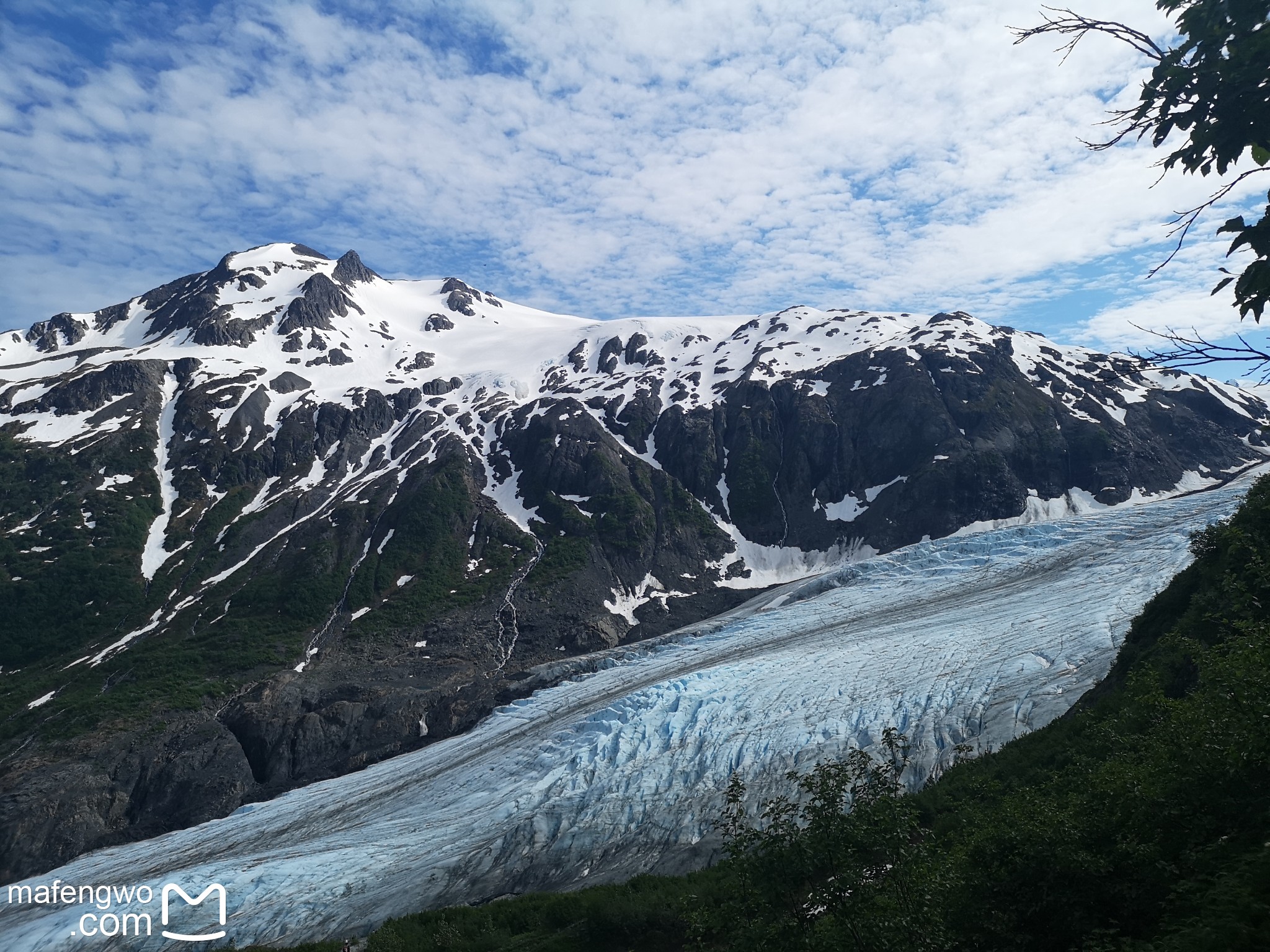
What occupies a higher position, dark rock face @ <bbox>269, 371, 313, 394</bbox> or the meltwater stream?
dark rock face @ <bbox>269, 371, 313, 394</bbox>

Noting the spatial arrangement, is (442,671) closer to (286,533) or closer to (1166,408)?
(286,533)

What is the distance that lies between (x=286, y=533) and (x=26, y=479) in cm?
3910

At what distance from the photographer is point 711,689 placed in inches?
1478

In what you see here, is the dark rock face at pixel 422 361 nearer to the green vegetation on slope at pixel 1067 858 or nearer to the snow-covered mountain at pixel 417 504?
the snow-covered mountain at pixel 417 504

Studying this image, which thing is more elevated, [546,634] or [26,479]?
[26,479]

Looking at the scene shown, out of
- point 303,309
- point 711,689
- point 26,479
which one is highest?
point 303,309

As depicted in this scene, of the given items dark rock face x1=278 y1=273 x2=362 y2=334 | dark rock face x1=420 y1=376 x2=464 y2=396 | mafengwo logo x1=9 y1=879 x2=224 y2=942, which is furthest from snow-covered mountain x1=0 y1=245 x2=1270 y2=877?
mafengwo logo x1=9 y1=879 x2=224 y2=942

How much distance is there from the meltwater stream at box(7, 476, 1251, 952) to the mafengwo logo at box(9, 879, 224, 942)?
13 cm

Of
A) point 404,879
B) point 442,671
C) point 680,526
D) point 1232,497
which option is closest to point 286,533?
point 442,671

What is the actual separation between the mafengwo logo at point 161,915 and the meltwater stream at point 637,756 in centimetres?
13

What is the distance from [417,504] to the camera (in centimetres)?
9394

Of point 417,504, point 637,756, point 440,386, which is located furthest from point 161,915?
point 440,386

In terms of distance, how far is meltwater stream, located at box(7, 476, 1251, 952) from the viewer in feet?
89.1

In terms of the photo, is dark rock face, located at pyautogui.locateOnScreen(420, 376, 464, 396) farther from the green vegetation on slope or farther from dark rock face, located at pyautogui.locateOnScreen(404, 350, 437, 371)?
the green vegetation on slope
